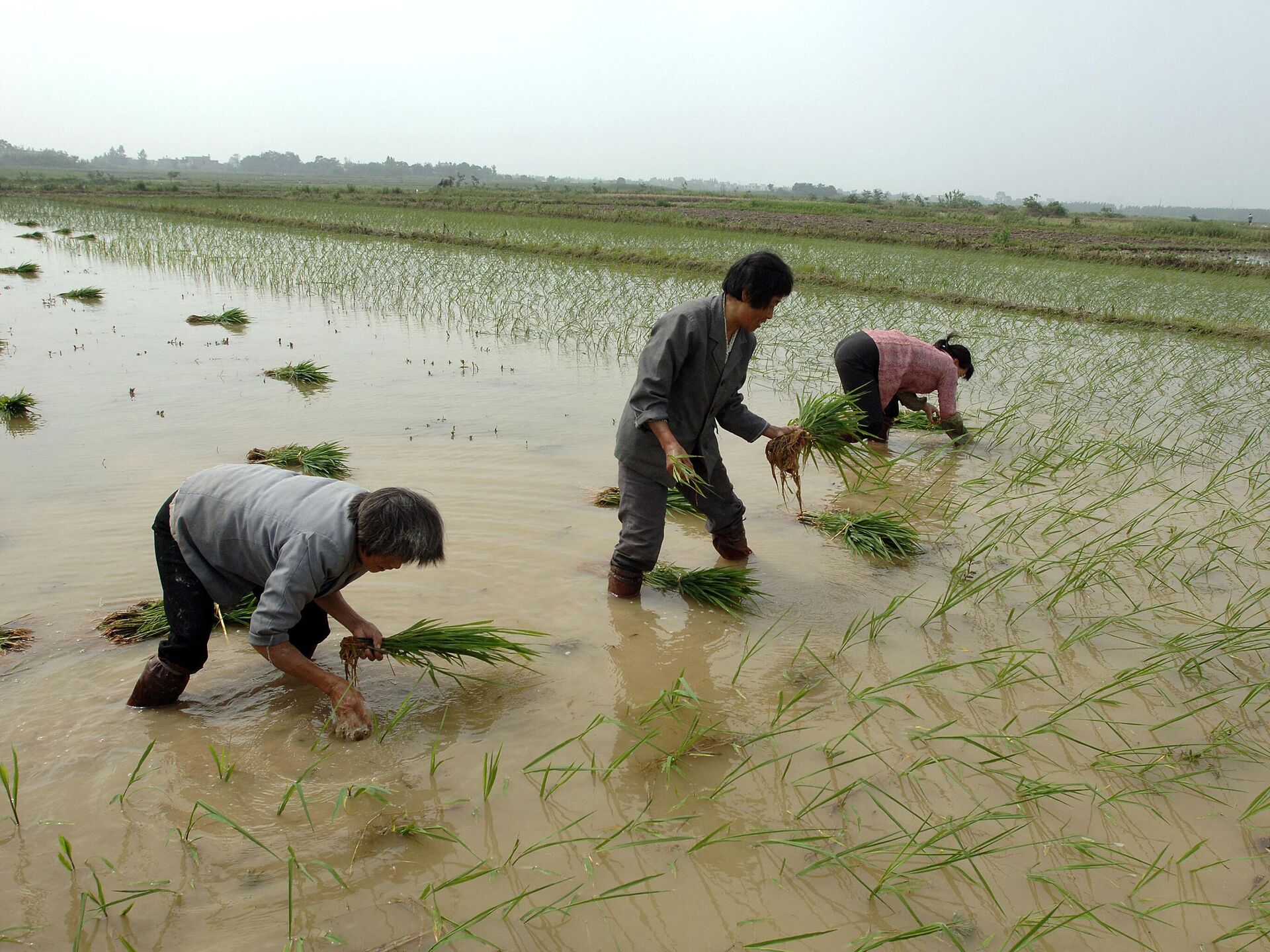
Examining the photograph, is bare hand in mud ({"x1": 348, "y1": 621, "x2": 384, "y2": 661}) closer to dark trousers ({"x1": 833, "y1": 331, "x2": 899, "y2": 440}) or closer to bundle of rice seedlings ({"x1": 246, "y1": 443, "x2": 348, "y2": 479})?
bundle of rice seedlings ({"x1": 246, "y1": 443, "x2": 348, "y2": 479})

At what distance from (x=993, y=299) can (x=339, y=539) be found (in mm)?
9589

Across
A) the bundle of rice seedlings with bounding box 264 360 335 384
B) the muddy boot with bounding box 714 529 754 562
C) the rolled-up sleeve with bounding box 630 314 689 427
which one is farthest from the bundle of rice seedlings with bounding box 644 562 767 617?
the bundle of rice seedlings with bounding box 264 360 335 384

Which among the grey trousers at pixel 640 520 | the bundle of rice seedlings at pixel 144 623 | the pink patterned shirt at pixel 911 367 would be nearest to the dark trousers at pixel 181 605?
the bundle of rice seedlings at pixel 144 623

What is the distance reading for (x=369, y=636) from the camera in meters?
2.28

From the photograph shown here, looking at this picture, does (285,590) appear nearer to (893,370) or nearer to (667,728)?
(667,728)

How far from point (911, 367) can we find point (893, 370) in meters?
0.12

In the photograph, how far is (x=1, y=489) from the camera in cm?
392

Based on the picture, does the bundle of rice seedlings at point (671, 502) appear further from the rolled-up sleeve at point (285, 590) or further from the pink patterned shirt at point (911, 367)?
the rolled-up sleeve at point (285, 590)

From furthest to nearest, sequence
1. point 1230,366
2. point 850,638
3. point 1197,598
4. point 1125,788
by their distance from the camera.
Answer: point 1230,366
point 1197,598
point 850,638
point 1125,788

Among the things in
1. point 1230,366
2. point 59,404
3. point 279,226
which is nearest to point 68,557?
point 59,404

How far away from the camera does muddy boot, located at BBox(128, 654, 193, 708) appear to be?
2.21 metres

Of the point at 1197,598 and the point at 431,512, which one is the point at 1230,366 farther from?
the point at 431,512

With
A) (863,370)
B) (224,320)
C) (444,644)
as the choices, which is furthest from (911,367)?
(224,320)

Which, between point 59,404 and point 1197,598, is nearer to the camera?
point 1197,598
